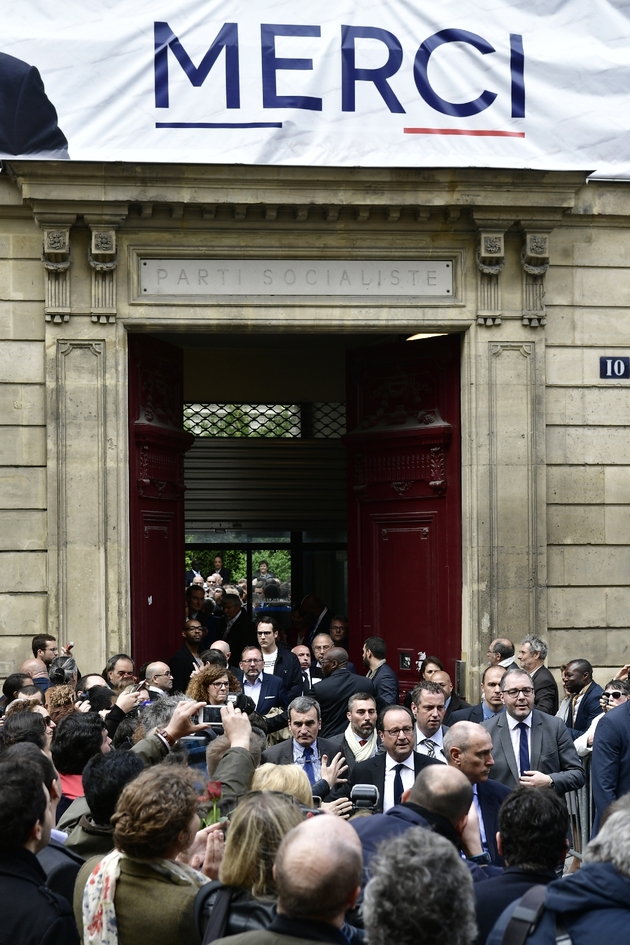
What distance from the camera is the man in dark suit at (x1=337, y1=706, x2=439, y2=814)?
680 centimetres

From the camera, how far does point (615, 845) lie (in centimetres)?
337

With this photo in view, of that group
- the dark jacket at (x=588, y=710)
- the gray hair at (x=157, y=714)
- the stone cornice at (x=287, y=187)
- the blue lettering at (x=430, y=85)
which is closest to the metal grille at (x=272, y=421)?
the stone cornice at (x=287, y=187)

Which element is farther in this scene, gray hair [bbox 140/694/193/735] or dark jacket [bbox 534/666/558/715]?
dark jacket [bbox 534/666/558/715]

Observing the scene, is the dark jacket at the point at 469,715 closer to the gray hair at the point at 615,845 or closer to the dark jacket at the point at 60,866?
the dark jacket at the point at 60,866

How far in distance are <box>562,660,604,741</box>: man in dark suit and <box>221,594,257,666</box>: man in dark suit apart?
532cm

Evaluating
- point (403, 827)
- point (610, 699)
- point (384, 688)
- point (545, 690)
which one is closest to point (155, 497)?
point (384, 688)

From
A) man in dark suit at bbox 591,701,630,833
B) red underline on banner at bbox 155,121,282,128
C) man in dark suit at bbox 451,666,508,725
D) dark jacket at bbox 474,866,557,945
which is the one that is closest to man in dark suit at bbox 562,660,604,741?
man in dark suit at bbox 451,666,508,725

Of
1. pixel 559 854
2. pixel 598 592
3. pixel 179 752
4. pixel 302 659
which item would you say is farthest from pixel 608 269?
pixel 559 854

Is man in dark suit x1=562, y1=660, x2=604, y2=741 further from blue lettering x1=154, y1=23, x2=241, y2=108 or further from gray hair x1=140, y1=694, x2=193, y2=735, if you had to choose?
blue lettering x1=154, y1=23, x2=241, y2=108

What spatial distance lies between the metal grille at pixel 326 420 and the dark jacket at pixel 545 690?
9340 mm

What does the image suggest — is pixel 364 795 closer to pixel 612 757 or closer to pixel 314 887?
pixel 314 887

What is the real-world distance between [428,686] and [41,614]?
5302 mm

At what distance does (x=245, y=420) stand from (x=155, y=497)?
20.2 ft

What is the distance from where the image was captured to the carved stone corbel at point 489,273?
12.5 metres
